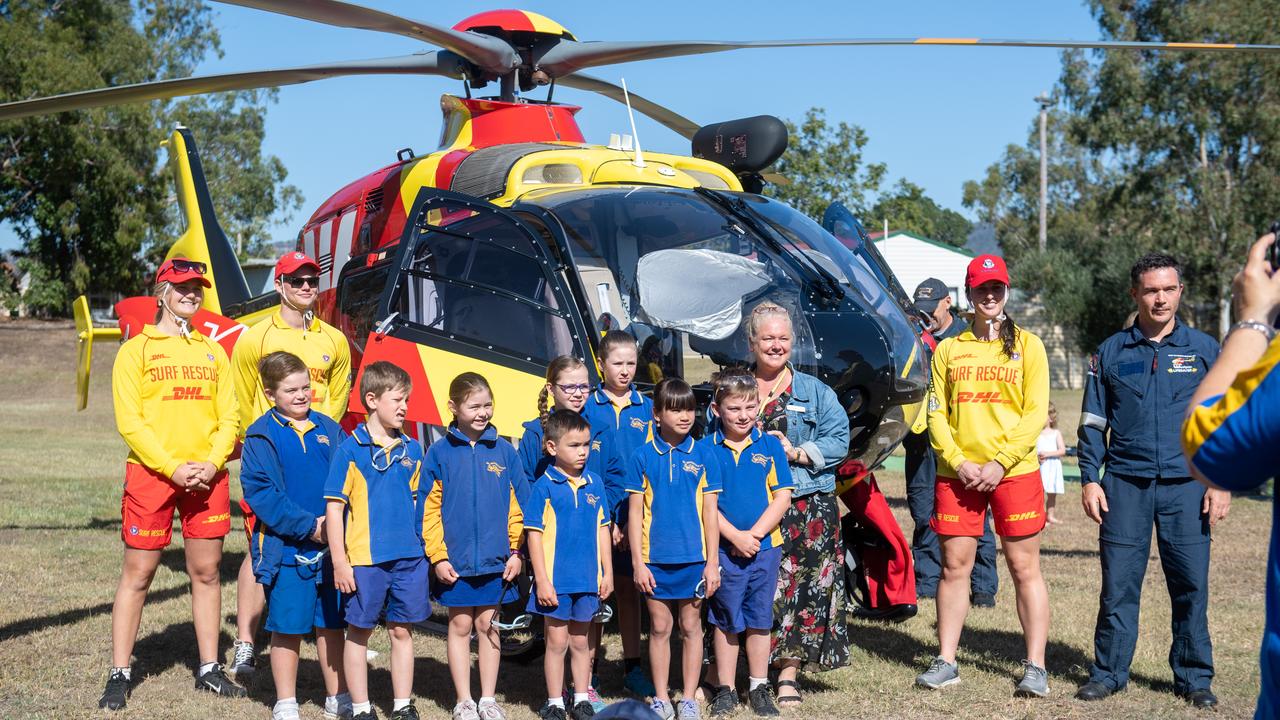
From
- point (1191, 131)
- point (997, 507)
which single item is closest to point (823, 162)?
point (1191, 131)

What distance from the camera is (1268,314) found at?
2.03 m

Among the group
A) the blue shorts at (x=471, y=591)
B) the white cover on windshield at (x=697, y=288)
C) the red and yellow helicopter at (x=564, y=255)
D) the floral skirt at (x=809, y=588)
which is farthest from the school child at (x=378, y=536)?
the floral skirt at (x=809, y=588)

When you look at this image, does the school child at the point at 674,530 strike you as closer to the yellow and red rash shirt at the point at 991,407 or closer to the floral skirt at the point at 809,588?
the floral skirt at the point at 809,588

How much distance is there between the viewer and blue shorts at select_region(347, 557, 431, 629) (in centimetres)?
437

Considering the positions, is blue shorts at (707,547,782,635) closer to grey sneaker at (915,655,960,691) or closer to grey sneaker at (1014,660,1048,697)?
grey sneaker at (915,655,960,691)

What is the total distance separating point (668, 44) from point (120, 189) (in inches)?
1310

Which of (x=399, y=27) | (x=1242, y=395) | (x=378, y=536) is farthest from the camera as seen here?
(x=399, y=27)

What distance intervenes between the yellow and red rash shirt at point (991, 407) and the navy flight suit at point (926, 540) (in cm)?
180

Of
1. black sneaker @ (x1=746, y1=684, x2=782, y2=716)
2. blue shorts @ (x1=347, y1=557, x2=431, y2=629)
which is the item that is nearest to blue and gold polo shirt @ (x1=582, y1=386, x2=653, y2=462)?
blue shorts @ (x1=347, y1=557, x2=431, y2=629)

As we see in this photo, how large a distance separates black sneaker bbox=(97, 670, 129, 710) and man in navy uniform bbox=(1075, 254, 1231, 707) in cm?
405

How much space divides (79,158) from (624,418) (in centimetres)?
3499

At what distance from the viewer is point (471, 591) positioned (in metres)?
4.56

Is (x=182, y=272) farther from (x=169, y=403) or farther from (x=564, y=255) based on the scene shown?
(x=564, y=255)

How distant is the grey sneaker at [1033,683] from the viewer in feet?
16.4
